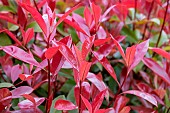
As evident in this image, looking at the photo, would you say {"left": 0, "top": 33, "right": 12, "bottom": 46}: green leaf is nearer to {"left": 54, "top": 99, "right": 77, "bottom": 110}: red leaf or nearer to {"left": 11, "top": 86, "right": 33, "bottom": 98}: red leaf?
{"left": 11, "top": 86, "right": 33, "bottom": 98}: red leaf

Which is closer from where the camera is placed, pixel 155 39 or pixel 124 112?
pixel 124 112

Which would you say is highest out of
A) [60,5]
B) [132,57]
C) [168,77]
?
[60,5]

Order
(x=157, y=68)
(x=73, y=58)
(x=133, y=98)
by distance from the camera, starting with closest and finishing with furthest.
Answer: (x=73, y=58) → (x=157, y=68) → (x=133, y=98)

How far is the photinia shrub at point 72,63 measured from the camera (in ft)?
2.53

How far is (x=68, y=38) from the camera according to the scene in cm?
82

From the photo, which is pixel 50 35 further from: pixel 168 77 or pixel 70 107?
pixel 168 77

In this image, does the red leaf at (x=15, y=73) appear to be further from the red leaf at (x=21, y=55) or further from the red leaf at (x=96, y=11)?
the red leaf at (x=96, y=11)

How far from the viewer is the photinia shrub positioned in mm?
771

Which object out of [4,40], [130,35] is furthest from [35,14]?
[130,35]

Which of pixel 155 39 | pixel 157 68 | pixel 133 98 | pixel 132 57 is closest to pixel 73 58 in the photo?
pixel 132 57

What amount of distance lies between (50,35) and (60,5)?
0.71 metres

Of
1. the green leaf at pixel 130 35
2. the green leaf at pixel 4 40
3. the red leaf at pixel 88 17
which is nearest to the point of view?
the red leaf at pixel 88 17

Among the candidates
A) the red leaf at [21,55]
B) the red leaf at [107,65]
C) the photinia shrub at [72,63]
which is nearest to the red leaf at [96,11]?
the photinia shrub at [72,63]

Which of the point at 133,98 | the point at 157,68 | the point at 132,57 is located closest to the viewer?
the point at 132,57
